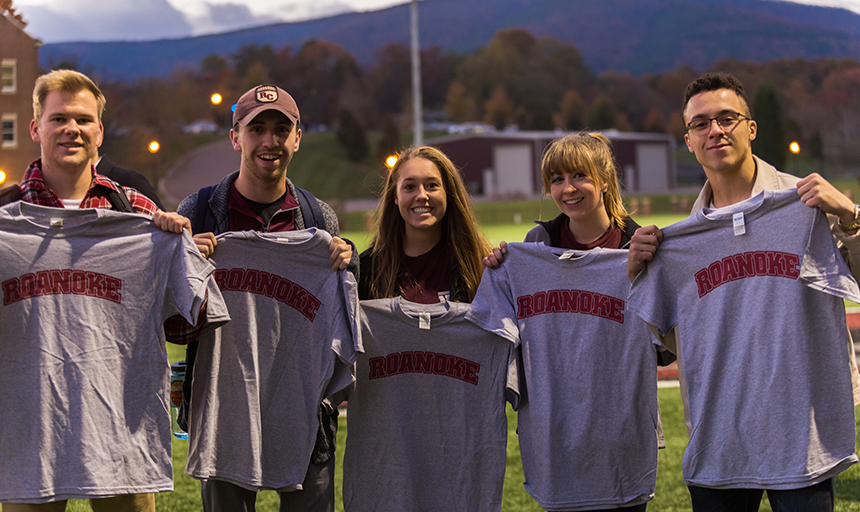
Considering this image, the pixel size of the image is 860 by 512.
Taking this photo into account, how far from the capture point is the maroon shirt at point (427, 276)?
352cm

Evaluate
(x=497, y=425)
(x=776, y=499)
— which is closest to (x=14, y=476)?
(x=497, y=425)

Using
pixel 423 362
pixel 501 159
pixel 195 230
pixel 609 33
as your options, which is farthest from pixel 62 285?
pixel 609 33

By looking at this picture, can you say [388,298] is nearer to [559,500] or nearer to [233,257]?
[233,257]

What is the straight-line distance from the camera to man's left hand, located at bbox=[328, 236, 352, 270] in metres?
3.28

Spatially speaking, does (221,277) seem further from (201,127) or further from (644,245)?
(201,127)

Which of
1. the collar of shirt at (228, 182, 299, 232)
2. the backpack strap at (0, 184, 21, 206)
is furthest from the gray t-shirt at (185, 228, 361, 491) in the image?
the backpack strap at (0, 184, 21, 206)

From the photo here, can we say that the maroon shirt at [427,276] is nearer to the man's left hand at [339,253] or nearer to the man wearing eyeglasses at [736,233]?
the man's left hand at [339,253]

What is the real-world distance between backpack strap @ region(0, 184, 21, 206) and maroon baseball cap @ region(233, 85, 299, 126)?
100 centimetres

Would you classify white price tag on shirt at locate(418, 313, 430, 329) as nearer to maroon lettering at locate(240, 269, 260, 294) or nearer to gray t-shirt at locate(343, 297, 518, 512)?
gray t-shirt at locate(343, 297, 518, 512)

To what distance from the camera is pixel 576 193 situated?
329cm

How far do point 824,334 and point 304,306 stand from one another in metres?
2.22

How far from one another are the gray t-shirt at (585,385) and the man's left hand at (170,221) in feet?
4.76

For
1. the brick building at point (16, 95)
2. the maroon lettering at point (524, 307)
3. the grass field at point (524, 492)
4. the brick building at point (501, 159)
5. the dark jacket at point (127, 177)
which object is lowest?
the grass field at point (524, 492)

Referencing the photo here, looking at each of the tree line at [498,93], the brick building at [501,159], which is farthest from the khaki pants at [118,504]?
the brick building at [501,159]
